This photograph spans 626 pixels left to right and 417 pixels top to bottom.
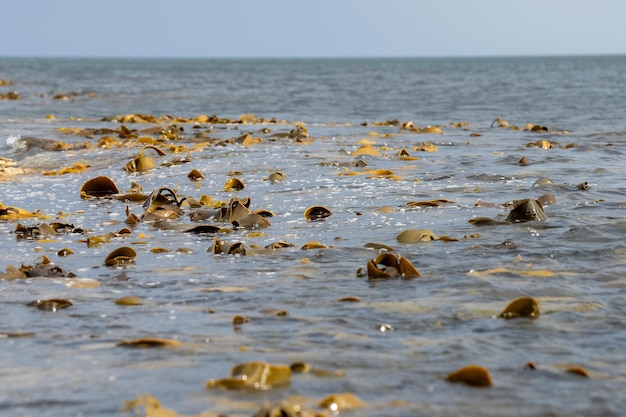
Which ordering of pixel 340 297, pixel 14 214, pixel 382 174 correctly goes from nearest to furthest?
pixel 340 297
pixel 14 214
pixel 382 174

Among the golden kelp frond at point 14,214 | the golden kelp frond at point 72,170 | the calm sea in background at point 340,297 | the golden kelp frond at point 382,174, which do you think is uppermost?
the calm sea in background at point 340,297

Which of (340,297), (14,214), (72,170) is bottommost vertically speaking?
(72,170)

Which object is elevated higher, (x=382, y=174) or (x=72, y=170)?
(x=382, y=174)

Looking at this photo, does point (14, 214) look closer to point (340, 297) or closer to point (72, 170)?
point (72, 170)

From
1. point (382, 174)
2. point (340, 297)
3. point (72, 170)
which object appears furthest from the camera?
point (72, 170)

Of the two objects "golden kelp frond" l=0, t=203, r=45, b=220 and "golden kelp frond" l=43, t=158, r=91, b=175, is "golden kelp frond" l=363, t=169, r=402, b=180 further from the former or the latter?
"golden kelp frond" l=0, t=203, r=45, b=220

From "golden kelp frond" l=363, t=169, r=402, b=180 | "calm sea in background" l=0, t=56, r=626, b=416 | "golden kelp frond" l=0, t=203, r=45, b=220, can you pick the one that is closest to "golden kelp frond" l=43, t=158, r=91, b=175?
"calm sea in background" l=0, t=56, r=626, b=416

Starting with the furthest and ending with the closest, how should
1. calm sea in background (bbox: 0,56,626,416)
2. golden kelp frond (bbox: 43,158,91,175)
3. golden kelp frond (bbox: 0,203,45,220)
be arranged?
golden kelp frond (bbox: 43,158,91,175) < golden kelp frond (bbox: 0,203,45,220) < calm sea in background (bbox: 0,56,626,416)

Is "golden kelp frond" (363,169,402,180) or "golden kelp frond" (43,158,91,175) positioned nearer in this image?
"golden kelp frond" (363,169,402,180)

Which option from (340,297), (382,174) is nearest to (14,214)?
(340,297)

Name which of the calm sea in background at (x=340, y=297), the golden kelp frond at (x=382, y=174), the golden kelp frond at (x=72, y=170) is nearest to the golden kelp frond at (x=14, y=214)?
the calm sea in background at (x=340, y=297)

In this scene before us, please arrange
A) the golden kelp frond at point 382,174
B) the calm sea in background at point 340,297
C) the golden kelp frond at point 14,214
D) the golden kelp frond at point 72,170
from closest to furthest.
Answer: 1. the calm sea in background at point 340,297
2. the golden kelp frond at point 14,214
3. the golden kelp frond at point 382,174
4. the golden kelp frond at point 72,170

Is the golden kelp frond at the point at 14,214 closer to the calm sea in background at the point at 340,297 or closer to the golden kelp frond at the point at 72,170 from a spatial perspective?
the calm sea in background at the point at 340,297

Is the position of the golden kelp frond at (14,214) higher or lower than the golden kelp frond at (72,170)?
higher
